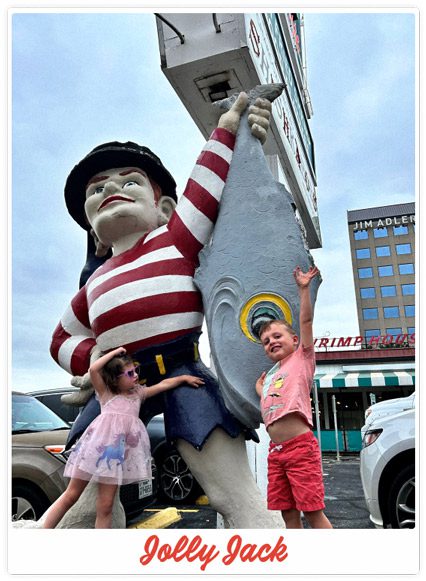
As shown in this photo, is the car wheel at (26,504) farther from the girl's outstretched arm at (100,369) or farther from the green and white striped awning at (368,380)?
the green and white striped awning at (368,380)

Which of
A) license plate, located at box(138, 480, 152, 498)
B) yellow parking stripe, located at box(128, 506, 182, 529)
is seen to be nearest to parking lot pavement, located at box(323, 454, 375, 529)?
yellow parking stripe, located at box(128, 506, 182, 529)

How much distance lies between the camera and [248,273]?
188 cm

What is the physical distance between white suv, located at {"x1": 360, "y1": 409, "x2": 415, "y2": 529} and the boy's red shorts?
4.51ft

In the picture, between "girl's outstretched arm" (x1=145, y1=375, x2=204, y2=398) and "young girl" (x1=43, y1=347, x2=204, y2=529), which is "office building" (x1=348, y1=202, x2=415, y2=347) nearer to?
"girl's outstretched arm" (x1=145, y1=375, x2=204, y2=398)

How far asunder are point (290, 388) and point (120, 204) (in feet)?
3.77

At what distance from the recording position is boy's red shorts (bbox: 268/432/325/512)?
156 cm

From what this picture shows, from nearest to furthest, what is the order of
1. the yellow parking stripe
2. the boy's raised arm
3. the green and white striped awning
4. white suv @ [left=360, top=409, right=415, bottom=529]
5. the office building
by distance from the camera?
the boy's raised arm
white suv @ [left=360, top=409, right=415, bottom=529]
the yellow parking stripe
the green and white striped awning
the office building

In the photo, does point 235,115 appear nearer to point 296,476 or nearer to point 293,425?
point 293,425

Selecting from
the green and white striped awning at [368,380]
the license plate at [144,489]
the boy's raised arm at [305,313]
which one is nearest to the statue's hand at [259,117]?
the boy's raised arm at [305,313]

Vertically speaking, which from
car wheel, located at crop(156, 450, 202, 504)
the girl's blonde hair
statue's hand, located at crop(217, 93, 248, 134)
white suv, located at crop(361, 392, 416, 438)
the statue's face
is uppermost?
statue's hand, located at crop(217, 93, 248, 134)

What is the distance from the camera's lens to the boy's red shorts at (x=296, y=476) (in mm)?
1558

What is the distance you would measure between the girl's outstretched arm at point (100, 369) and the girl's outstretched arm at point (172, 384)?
0.60 feet

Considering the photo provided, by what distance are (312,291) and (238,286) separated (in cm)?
29
